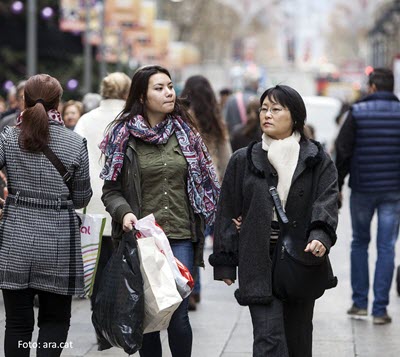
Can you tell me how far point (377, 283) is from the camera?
915 cm

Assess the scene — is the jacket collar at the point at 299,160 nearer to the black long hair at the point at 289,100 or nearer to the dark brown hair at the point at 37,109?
the black long hair at the point at 289,100

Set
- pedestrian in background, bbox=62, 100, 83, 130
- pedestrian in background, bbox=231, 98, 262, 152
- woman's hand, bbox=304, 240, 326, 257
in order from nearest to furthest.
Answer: woman's hand, bbox=304, 240, 326, 257 < pedestrian in background, bbox=62, 100, 83, 130 < pedestrian in background, bbox=231, 98, 262, 152

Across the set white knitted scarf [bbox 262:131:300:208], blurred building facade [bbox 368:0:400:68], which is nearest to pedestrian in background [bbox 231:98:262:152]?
white knitted scarf [bbox 262:131:300:208]

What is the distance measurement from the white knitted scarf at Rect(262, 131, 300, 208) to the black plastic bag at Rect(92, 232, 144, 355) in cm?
78

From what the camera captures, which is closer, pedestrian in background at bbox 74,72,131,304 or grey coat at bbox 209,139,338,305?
grey coat at bbox 209,139,338,305

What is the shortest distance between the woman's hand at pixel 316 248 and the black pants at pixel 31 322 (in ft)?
4.45

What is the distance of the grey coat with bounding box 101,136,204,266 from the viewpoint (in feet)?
20.7

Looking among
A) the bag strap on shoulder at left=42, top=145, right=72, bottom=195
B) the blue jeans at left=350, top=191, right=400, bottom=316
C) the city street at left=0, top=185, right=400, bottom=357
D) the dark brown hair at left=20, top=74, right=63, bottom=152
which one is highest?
the dark brown hair at left=20, top=74, right=63, bottom=152

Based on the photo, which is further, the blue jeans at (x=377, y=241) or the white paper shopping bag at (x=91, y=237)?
the blue jeans at (x=377, y=241)

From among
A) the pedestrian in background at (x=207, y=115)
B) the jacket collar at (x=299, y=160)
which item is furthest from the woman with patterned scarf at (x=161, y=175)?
the pedestrian in background at (x=207, y=115)

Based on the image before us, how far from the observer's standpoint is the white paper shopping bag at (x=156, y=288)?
5.90 metres

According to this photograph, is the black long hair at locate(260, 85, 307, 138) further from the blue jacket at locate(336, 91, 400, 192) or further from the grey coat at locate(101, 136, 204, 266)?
the blue jacket at locate(336, 91, 400, 192)

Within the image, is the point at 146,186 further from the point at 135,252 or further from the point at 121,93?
the point at 121,93

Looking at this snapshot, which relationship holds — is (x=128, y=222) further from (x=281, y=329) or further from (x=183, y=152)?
(x=281, y=329)
